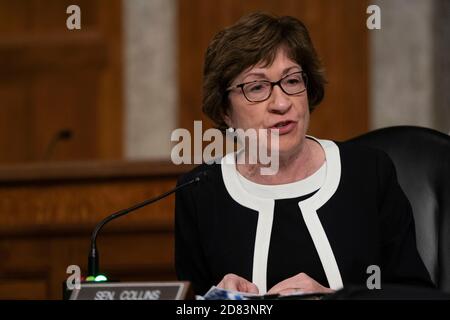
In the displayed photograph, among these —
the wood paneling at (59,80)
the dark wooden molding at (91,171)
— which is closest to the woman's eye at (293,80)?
the dark wooden molding at (91,171)

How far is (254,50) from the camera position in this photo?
8.42ft

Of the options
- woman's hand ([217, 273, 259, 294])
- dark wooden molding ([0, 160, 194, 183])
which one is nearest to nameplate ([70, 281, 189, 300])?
woman's hand ([217, 273, 259, 294])

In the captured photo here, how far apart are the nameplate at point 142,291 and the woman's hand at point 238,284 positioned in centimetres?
48

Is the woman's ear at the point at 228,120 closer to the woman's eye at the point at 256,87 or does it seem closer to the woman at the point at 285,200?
the woman at the point at 285,200

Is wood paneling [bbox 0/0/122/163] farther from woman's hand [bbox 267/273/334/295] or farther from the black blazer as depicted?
woman's hand [bbox 267/273/334/295]

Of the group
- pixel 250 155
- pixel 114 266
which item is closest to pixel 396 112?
pixel 114 266

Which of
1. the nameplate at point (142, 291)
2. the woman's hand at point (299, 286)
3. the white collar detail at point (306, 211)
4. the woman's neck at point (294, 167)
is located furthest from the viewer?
the woman's neck at point (294, 167)

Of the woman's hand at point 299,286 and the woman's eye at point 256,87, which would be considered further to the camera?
the woman's eye at point 256,87

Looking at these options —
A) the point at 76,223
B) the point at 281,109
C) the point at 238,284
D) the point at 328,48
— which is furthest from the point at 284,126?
the point at 328,48

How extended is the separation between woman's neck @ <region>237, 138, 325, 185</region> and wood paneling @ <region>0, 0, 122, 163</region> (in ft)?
9.20

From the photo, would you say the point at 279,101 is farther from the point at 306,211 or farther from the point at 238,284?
the point at 238,284

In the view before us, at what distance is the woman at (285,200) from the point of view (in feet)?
8.29

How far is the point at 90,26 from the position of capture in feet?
18.1
